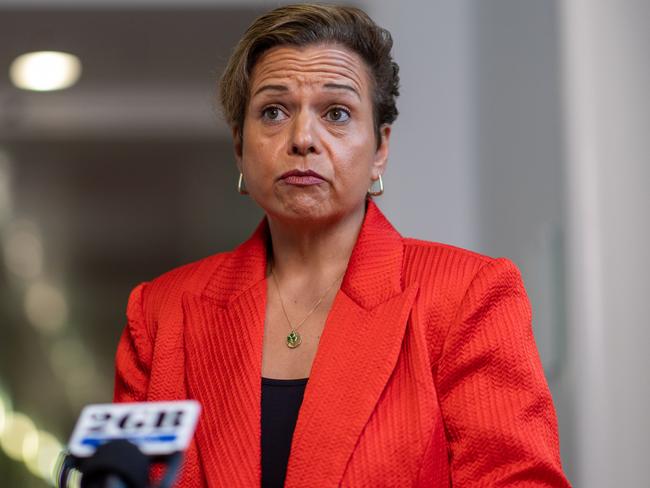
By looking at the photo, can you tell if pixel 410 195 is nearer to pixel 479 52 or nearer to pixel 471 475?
pixel 479 52

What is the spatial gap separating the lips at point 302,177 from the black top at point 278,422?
35cm

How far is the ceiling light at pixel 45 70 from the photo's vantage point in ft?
A: 12.4

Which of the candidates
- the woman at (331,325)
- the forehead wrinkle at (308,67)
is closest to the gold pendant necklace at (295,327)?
the woman at (331,325)

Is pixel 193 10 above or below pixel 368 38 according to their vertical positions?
above

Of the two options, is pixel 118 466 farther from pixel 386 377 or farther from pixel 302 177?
pixel 302 177

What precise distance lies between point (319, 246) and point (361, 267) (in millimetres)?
128

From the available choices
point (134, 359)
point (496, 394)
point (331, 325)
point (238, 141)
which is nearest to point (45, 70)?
point (238, 141)

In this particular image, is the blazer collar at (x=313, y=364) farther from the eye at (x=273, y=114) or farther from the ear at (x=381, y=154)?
the eye at (x=273, y=114)

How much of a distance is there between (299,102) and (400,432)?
25.1 inches

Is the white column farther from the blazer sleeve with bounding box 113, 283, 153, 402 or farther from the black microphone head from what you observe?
the black microphone head

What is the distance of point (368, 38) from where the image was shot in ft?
6.42

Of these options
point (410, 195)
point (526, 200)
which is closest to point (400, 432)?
point (526, 200)

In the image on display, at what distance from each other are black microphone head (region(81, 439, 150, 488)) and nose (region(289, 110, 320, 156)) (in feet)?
2.87

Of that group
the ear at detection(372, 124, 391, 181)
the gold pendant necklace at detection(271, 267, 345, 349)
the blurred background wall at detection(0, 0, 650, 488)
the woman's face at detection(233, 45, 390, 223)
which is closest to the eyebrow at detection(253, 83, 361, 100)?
the woman's face at detection(233, 45, 390, 223)
